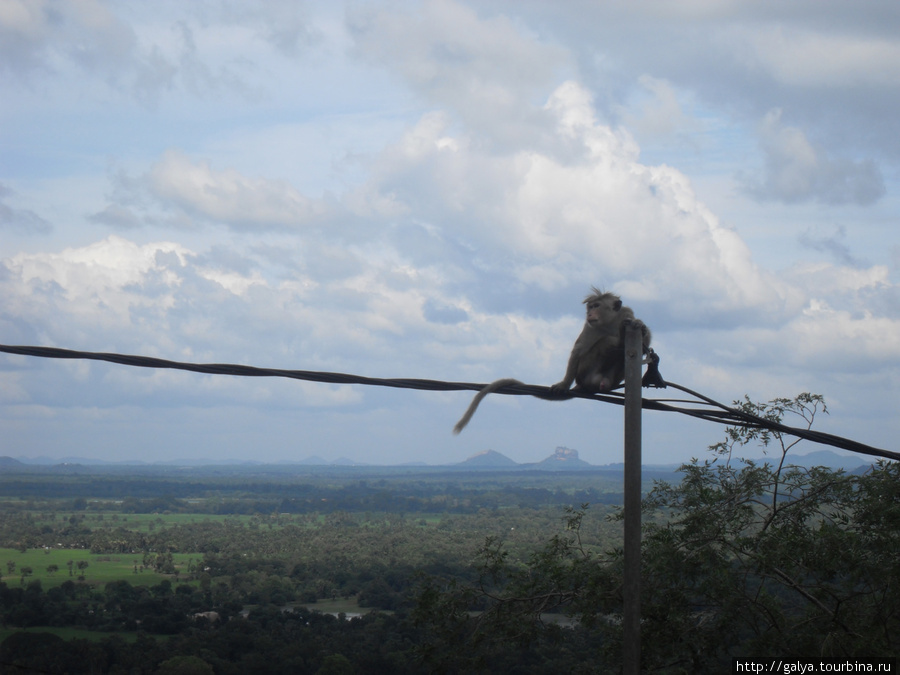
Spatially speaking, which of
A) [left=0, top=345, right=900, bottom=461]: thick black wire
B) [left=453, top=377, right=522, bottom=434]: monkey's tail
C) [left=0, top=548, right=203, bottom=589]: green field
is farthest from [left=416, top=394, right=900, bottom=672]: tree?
[left=0, top=548, right=203, bottom=589]: green field

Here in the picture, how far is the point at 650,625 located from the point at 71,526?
5467 centimetres

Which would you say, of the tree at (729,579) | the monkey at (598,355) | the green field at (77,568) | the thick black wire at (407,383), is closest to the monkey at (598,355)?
the monkey at (598,355)

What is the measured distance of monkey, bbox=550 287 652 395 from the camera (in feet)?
24.3

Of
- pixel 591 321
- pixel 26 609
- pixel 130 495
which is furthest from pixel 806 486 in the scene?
pixel 130 495

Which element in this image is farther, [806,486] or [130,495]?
[130,495]

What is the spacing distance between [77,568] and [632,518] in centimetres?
3511

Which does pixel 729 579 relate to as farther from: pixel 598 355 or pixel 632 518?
pixel 632 518

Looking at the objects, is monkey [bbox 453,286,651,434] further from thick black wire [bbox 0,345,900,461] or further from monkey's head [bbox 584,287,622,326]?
thick black wire [bbox 0,345,900,461]

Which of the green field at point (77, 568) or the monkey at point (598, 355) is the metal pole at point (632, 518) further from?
the green field at point (77, 568)

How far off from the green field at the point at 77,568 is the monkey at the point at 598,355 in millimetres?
21028

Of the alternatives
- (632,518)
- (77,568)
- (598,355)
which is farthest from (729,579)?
(77,568)

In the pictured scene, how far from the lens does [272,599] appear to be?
31.4 meters

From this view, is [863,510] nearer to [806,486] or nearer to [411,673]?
[806,486]

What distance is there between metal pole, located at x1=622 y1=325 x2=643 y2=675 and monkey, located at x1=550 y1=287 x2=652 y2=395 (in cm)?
218
